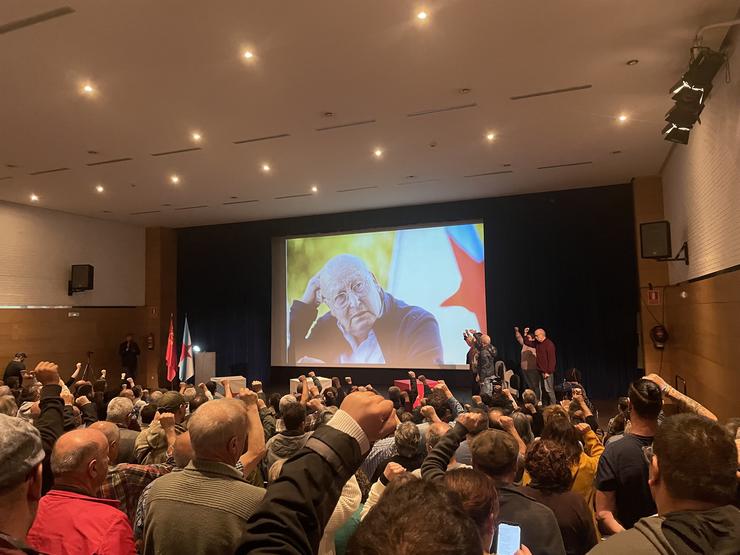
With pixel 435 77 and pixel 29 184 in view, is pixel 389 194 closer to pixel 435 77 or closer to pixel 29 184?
pixel 435 77

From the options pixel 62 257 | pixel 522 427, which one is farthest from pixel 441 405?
pixel 62 257

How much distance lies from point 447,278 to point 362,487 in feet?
25.8

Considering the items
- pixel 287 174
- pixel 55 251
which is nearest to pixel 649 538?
pixel 287 174

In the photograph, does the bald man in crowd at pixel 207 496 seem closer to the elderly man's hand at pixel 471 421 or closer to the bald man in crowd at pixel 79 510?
the bald man in crowd at pixel 79 510

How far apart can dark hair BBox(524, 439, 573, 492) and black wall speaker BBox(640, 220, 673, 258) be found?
5.41 meters

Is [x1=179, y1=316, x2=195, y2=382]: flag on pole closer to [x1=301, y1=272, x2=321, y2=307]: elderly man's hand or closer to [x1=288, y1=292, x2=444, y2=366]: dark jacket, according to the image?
[x1=288, y1=292, x2=444, y2=366]: dark jacket

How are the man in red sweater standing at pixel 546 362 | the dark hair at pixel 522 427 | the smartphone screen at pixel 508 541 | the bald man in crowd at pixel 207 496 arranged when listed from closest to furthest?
the smartphone screen at pixel 508 541 < the bald man in crowd at pixel 207 496 < the dark hair at pixel 522 427 < the man in red sweater standing at pixel 546 362

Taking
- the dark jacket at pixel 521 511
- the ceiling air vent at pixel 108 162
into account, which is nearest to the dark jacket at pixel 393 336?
the ceiling air vent at pixel 108 162

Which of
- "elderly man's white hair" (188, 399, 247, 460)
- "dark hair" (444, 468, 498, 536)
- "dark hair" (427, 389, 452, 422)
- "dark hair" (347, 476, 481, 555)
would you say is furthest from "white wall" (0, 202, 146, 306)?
"dark hair" (347, 476, 481, 555)

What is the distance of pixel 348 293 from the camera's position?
10594 mm

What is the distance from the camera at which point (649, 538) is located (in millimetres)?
1022

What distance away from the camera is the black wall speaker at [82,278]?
33.4ft

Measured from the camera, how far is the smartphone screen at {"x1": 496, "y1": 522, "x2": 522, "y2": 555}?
4.16 feet

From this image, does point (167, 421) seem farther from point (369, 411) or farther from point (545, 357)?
point (545, 357)
